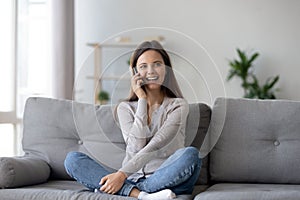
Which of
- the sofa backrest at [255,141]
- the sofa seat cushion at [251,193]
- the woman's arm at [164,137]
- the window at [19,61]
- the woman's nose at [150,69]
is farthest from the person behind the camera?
the window at [19,61]

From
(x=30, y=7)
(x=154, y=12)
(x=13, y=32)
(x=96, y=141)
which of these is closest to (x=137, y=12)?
(x=154, y=12)

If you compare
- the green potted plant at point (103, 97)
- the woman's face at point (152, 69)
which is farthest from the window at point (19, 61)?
the woman's face at point (152, 69)

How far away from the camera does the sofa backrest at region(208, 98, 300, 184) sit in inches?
106

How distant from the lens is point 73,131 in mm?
2893

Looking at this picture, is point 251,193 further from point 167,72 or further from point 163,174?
point 167,72

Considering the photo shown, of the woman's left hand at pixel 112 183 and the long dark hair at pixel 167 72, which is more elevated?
the long dark hair at pixel 167 72

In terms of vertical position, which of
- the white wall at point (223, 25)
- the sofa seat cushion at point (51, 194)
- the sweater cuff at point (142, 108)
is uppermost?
the white wall at point (223, 25)

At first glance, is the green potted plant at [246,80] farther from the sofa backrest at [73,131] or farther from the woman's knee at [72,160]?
the woman's knee at [72,160]

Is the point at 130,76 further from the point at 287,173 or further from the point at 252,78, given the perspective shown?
the point at 252,78

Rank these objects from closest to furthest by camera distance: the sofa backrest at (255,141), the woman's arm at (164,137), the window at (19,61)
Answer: the woman's arm at (164,137) → the sofa backrest at (255,141) → the window at (19,61)

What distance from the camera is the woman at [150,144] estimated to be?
236 cm

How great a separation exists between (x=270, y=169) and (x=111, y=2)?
13.6 ft

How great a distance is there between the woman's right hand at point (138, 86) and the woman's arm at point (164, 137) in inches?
5.9

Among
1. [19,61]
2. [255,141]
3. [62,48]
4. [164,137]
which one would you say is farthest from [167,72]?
[19,61]
